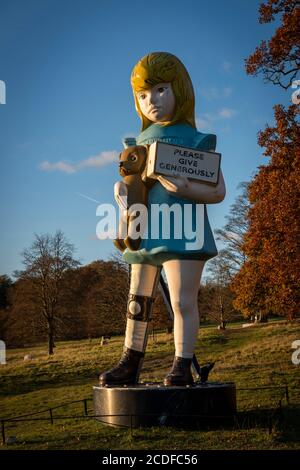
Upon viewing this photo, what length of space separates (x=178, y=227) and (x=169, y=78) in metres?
1.87

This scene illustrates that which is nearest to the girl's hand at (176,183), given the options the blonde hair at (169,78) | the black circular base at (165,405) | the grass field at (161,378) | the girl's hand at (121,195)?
the girl's hand at (121,195)

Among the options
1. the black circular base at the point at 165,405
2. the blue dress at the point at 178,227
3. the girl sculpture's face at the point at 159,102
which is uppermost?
the girl sculpture's face at the point at 159,102

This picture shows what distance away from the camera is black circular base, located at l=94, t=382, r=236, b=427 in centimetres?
640

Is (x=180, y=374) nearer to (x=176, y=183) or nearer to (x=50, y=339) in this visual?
(x=176, y=183)

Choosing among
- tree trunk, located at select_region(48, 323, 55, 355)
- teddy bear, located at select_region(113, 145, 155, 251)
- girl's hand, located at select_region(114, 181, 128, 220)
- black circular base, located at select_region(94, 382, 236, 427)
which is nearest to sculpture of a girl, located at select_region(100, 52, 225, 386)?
teddy bear, located at select_region(113, 145, 155, 251)

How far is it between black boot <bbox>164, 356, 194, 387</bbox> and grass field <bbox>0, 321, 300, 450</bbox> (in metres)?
0.54

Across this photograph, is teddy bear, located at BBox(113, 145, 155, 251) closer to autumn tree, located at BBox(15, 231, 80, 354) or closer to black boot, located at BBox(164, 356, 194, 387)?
black boot, located at BBox(164, 356, 194, 387)

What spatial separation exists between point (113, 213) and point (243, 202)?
2319 centimetres

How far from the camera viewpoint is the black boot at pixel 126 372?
6.97m

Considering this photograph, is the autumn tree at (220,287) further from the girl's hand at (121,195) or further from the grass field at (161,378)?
the girl's hand at (121,195)

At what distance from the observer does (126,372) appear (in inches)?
277

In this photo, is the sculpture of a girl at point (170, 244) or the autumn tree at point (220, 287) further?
the autumn tree at point (220, 287)

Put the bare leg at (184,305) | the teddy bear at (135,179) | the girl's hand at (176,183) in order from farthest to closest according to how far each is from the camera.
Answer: the teddy bear at (135,179), the bare leg at (184,305), the girl's hand at (176,183)
